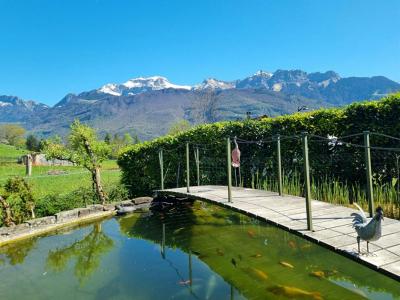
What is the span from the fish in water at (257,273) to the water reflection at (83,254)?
2.65 meters


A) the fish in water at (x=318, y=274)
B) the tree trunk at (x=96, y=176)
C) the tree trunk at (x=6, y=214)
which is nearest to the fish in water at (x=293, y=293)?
the fish in water at (x=318, y=274)

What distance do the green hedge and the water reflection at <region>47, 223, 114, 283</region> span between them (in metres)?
3.64

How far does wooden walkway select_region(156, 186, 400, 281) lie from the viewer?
176 inches

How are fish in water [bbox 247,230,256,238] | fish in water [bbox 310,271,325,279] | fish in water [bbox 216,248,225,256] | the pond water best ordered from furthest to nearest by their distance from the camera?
1. fish in water [bbox 247,230,256,238]
2. fish in water [bbox 216,248,225,256]
3. fish in water [bbox 310,271,325,279]
4. the pond water

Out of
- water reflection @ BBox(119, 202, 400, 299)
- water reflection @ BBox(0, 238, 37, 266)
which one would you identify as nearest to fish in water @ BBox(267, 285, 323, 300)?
water reflection @ BBox(119, 202, 400, 299)

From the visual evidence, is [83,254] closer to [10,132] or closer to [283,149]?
[283,149]

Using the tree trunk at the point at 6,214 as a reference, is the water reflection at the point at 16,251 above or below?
below

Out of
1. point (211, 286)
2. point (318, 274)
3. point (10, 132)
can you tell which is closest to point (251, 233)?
point (318, 274)

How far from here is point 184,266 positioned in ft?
21.0

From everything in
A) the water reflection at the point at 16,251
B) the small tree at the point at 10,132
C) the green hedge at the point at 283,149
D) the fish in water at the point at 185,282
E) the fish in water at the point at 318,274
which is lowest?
the fish in water at the point at 185,282

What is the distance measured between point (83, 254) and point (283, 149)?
230 inches

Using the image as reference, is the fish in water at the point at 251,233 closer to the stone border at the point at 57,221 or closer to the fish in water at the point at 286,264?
the fish in water at the point at 286,264

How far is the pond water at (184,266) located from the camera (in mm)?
5137

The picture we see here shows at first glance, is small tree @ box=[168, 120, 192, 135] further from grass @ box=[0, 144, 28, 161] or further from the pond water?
the pond water
